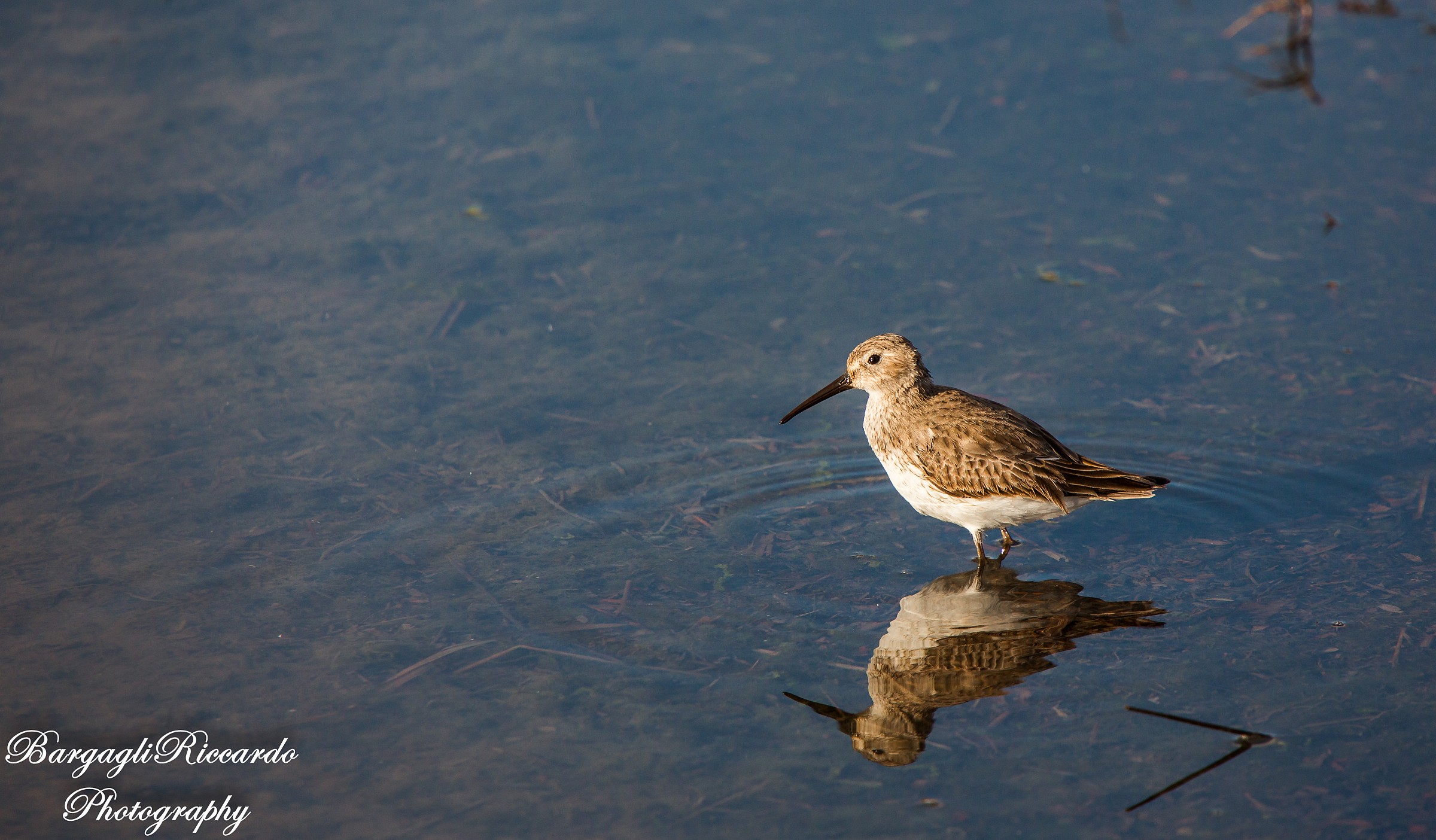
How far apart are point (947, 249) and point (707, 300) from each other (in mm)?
2284

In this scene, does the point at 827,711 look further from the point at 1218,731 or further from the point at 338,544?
the point at 338,544

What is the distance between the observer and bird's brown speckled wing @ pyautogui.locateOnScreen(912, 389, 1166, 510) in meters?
8.33

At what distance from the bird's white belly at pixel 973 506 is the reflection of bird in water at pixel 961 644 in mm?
419

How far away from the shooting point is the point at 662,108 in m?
13.6

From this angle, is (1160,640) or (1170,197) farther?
(1170,197)

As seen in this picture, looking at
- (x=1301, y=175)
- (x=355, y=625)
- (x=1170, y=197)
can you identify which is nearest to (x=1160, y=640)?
(x=355, y=625)

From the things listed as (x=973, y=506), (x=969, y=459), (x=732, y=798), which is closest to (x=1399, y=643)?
(x=973, y=506)

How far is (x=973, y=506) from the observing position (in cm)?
834

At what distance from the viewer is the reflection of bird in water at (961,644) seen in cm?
725

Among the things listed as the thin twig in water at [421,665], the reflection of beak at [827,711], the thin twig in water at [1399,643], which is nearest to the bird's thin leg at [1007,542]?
the reflection of beak at [827,711]

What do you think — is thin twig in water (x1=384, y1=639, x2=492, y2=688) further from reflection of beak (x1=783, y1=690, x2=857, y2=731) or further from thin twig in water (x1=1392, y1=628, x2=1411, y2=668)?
thin twig in water (x1=1392, y1=628, x2=1411, y2=668)

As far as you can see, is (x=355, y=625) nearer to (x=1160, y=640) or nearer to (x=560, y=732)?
(x=560, y=732)

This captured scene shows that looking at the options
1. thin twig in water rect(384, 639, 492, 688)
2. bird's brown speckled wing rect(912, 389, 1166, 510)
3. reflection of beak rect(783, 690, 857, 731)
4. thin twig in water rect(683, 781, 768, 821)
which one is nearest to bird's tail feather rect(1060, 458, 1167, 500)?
bird's brown speckled wing rect(912, 389, 1166, 510)

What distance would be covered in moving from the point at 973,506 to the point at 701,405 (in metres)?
2.63
